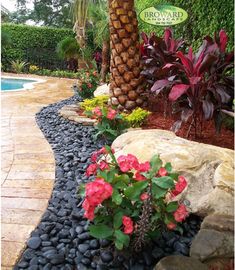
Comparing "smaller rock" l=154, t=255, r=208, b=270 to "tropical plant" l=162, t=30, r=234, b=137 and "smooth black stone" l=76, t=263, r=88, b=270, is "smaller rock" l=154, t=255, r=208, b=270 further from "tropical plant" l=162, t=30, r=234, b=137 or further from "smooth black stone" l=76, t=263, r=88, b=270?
"tropical plant" l=162, t=30, r=234, b=137

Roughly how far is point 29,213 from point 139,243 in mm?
912

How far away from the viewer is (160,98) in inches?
215

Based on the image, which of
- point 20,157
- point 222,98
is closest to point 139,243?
point 222,98

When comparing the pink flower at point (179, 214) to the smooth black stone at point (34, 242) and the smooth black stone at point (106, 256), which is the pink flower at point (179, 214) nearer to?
the smooth black stone at point (106, 256)

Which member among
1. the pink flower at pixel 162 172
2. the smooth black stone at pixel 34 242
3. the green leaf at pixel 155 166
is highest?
the green leaf at pixel 155 166

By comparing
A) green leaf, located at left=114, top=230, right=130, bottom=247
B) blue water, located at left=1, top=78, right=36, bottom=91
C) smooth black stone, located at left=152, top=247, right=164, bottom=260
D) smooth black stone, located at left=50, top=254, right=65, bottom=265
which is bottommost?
blue water, located at left=1, top=78, right=36, bottom=91

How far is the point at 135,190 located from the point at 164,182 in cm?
16

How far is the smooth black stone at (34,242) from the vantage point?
6.56 ft

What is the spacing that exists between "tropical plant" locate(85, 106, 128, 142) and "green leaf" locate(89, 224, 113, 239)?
6.32 ft

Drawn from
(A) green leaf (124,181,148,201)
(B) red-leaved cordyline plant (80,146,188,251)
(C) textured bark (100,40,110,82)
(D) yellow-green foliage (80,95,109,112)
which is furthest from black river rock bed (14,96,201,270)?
(C) textured bark (100,40,110,82)

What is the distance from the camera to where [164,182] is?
1.69 meters

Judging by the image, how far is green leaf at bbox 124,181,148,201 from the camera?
5.65ft

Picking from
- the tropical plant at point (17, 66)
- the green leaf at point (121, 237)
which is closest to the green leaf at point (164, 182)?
the green leaf at point (121, 237)

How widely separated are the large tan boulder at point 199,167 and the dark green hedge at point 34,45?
48.6ft
